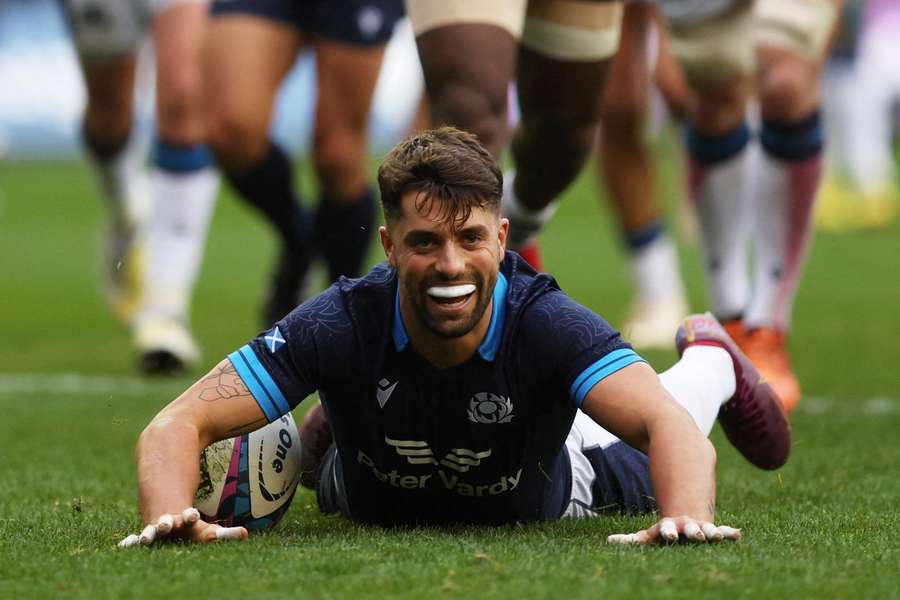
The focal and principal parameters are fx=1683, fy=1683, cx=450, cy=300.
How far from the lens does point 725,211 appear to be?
5.73 meters

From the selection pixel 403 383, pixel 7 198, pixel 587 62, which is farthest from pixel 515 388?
pixel 7 198

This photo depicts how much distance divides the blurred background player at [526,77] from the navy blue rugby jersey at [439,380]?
2.81 feet

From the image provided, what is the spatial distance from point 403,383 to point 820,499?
1127mm

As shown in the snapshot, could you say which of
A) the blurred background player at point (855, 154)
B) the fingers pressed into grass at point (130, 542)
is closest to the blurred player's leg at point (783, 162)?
the fingers pressed into grass at point (130, 542)

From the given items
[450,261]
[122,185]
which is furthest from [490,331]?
[122,185]

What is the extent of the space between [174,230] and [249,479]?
327cm

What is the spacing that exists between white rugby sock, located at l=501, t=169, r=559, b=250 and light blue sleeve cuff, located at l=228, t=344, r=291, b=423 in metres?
1.89

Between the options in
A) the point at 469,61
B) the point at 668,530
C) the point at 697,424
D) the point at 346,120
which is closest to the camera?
the point at 668,530

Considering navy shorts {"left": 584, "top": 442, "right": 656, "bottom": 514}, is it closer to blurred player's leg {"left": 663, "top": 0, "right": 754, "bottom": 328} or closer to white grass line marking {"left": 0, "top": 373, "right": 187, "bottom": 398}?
blurred player's leg {"left": 663, "top": 0, "right": 754, "bottom": 328}

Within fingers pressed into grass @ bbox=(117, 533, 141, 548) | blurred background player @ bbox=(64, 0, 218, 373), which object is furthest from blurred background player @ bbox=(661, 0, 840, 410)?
fingers pressed into grass @ bbox=(117, 533, 141, 548)

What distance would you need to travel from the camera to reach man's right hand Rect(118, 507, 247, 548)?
Result: 9.93ft

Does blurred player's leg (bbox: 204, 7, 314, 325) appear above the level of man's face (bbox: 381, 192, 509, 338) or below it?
above

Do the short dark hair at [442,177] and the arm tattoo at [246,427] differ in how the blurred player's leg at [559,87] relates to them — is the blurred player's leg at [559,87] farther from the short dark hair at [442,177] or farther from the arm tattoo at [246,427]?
the arm tattoo at [246,427]

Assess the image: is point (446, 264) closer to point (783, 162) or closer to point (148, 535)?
point (148, 535)
